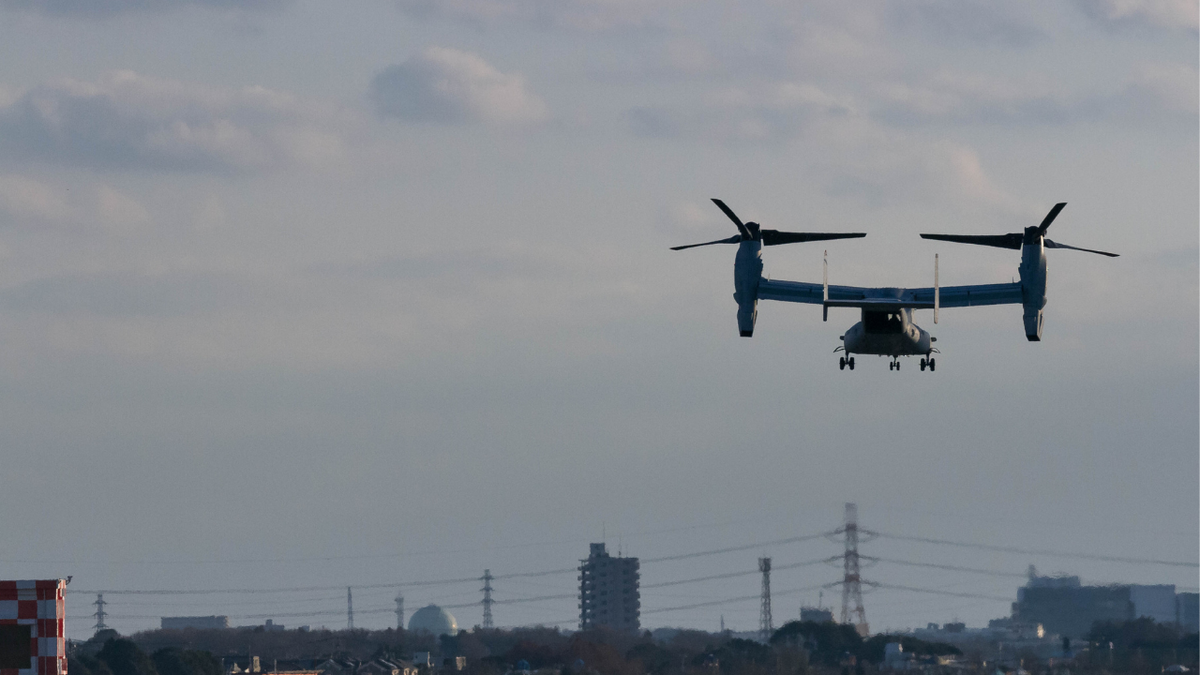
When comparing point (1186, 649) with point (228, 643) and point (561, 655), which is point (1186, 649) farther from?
point (228, 643)

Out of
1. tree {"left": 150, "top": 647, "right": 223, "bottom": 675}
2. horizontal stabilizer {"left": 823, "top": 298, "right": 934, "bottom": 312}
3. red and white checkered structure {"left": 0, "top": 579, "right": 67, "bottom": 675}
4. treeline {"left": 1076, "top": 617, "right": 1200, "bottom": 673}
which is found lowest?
treeline {"left": 1076, "top": 617, "right": 1200, "bottom": 673}

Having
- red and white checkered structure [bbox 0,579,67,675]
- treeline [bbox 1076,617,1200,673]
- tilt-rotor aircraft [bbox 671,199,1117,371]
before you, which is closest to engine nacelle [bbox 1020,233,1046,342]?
tilt-rotor aircraft [bbox 671,199,1117,371]

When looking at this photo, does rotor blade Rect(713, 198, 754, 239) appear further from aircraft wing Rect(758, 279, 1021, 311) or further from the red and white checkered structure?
the red and white checkered structure

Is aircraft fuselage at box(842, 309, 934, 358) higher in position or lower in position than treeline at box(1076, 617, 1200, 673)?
higher

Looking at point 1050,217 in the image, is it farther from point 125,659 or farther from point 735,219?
point 125,659

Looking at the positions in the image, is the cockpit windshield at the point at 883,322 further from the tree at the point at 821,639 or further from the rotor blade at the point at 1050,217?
the tree at the point at 821,639

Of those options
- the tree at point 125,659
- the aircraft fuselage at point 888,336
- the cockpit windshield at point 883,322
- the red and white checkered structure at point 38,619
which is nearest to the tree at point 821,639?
the tree at point 125,659

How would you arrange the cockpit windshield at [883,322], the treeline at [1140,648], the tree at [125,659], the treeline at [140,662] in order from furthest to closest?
1. the treeline at [1140,648]
2. the tree at [125,659]
3. the treeline at [140,662]
4. the cockpit windshield at [883,322]
